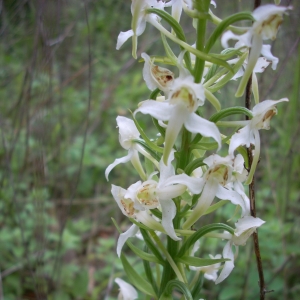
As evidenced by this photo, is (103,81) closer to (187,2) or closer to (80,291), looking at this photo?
(80,291)

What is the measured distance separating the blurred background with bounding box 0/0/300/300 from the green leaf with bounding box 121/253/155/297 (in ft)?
1.51

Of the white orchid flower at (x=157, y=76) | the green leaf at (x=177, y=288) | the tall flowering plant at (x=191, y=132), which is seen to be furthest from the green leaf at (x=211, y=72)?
the green leaf at (x=177, y=288)

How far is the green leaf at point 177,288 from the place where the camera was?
800 mm

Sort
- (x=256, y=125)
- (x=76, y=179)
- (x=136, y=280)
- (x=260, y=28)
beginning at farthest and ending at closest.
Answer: (x=76, y=179) < (x=136, y=280) < (x=256, y=125) < (x=260, y=28)

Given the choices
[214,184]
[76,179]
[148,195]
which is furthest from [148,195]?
[76,179]

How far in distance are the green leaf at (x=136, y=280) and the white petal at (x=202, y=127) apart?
1.22 ft

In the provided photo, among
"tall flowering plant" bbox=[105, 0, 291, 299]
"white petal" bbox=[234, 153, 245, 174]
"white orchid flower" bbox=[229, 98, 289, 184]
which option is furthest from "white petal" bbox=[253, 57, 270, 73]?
"white petal" bbox=[234, 153, 245, 174]

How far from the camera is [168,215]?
783 millimetres

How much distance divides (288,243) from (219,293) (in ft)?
1.64

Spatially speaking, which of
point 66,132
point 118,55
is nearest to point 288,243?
point 66,132

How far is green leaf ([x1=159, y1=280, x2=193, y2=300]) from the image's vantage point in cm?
80

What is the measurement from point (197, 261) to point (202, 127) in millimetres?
304

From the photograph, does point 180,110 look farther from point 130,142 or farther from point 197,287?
point 197,287

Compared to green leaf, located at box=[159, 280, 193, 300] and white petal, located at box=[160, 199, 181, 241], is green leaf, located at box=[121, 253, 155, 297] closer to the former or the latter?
green leaf, located at box=[159, 280, 193, 300]
